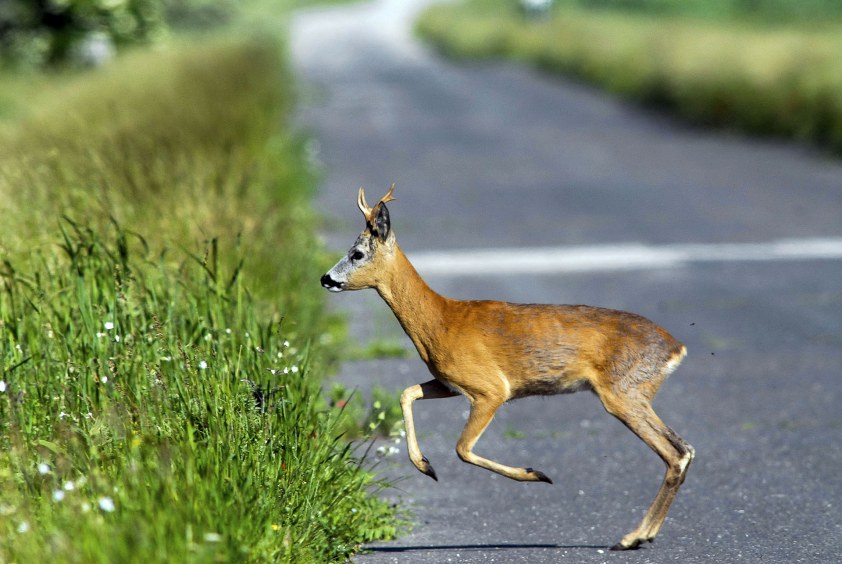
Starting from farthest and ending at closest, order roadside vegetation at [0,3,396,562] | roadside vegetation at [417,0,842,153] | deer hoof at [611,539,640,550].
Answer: roadside vegetation at [417,0,842,153], deer hoof at [611,539,640,550], roadside vegetation at [0,3,396,562]

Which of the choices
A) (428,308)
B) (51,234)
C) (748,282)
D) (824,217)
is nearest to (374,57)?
(824,217)

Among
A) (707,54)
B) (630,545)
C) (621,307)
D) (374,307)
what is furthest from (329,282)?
(707,54)

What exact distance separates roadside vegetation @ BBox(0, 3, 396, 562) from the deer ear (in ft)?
2.43

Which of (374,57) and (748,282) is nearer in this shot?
(748,282)

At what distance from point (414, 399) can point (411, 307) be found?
352 millimetres

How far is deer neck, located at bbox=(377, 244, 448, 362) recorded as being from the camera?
5.21 meters

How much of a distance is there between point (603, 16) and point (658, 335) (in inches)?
1617

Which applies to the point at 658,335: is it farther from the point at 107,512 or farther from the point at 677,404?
the point at 677,404

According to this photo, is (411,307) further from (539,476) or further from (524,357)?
(539,476)

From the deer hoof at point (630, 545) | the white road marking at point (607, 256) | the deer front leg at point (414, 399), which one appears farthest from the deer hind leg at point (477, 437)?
the white road marking at point (607, 256)

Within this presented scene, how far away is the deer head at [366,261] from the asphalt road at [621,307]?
1144 mm

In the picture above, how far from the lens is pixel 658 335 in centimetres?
522

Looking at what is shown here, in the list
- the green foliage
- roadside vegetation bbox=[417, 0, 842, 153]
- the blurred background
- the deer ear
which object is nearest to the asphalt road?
the blurred background

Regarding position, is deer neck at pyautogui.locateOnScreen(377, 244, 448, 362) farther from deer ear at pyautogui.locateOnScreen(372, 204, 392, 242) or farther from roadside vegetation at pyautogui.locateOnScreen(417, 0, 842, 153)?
roadside vegetation at pyautogui.locateOnScreen(417, 0, 842, 153)
